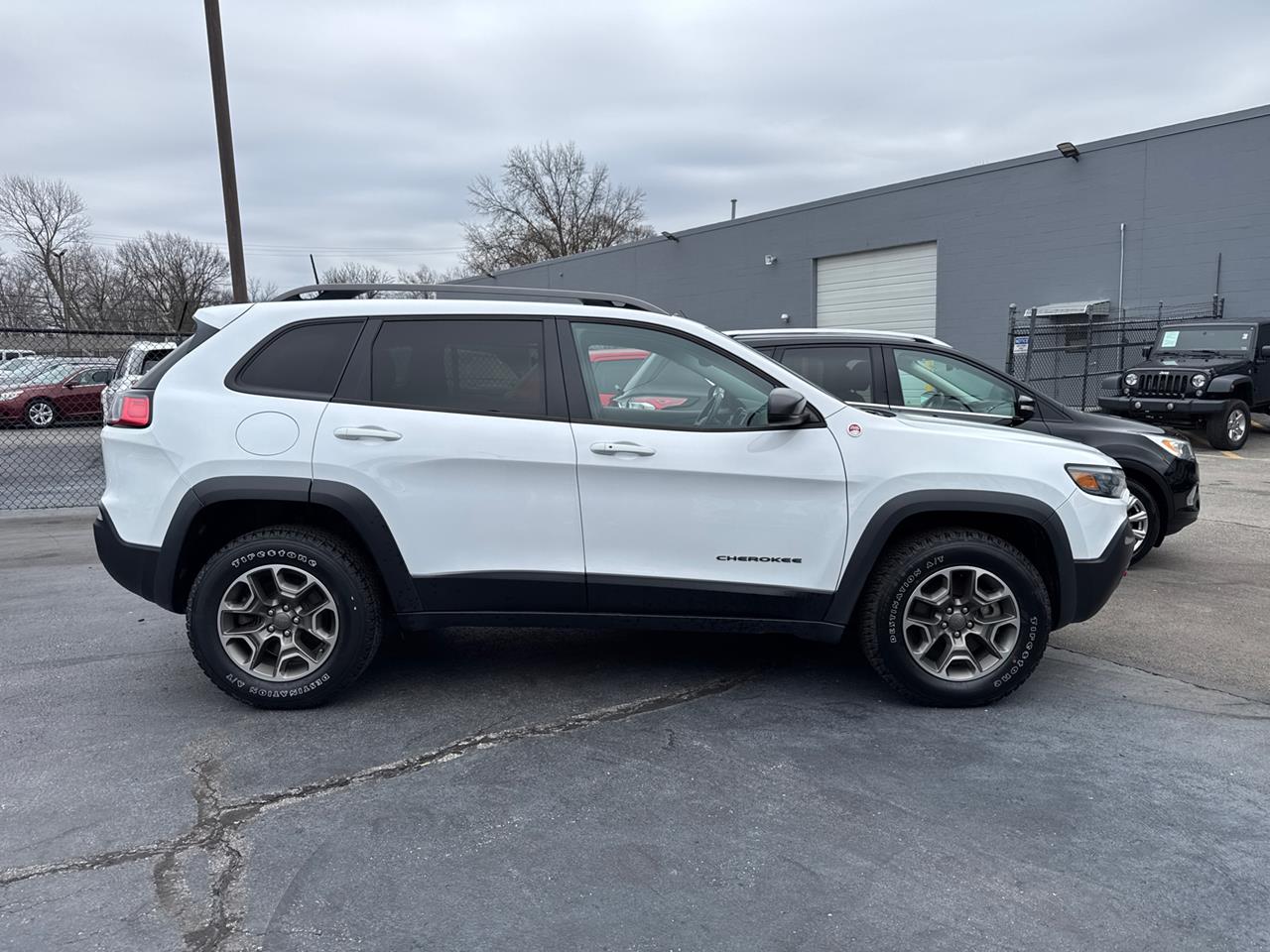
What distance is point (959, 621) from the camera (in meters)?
4.20

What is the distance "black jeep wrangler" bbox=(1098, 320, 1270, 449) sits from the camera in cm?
1405

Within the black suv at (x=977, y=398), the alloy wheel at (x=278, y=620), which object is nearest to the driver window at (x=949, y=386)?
the black suv at (x=977, y=398)

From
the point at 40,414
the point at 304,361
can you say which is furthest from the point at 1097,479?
the point at 40,414

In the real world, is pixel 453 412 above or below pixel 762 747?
above

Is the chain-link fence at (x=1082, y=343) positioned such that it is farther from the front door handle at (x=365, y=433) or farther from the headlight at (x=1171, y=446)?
the front door handle at (x=365, y=433)

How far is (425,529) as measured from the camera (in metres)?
4.11

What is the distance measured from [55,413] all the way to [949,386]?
14.2 meters

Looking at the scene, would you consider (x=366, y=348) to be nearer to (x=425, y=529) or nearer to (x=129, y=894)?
(x=425, y=529)

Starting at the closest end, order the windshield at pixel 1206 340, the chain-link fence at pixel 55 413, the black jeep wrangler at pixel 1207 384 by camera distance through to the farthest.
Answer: the chain-link fence at pixel 55 413 < the black jeep wrangler at pixel 1207 384 < the windshield at pixel 1206 340

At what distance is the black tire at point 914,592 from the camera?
415 cm

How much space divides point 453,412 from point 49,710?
89.4 inches


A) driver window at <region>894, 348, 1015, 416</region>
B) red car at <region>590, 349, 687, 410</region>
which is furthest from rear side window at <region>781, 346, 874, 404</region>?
red car at <region>590, 349, 687, 410</region>

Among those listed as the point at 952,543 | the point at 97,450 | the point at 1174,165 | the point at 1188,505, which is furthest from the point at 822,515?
the point at 1174,165

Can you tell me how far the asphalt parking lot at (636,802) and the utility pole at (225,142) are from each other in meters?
8.00
